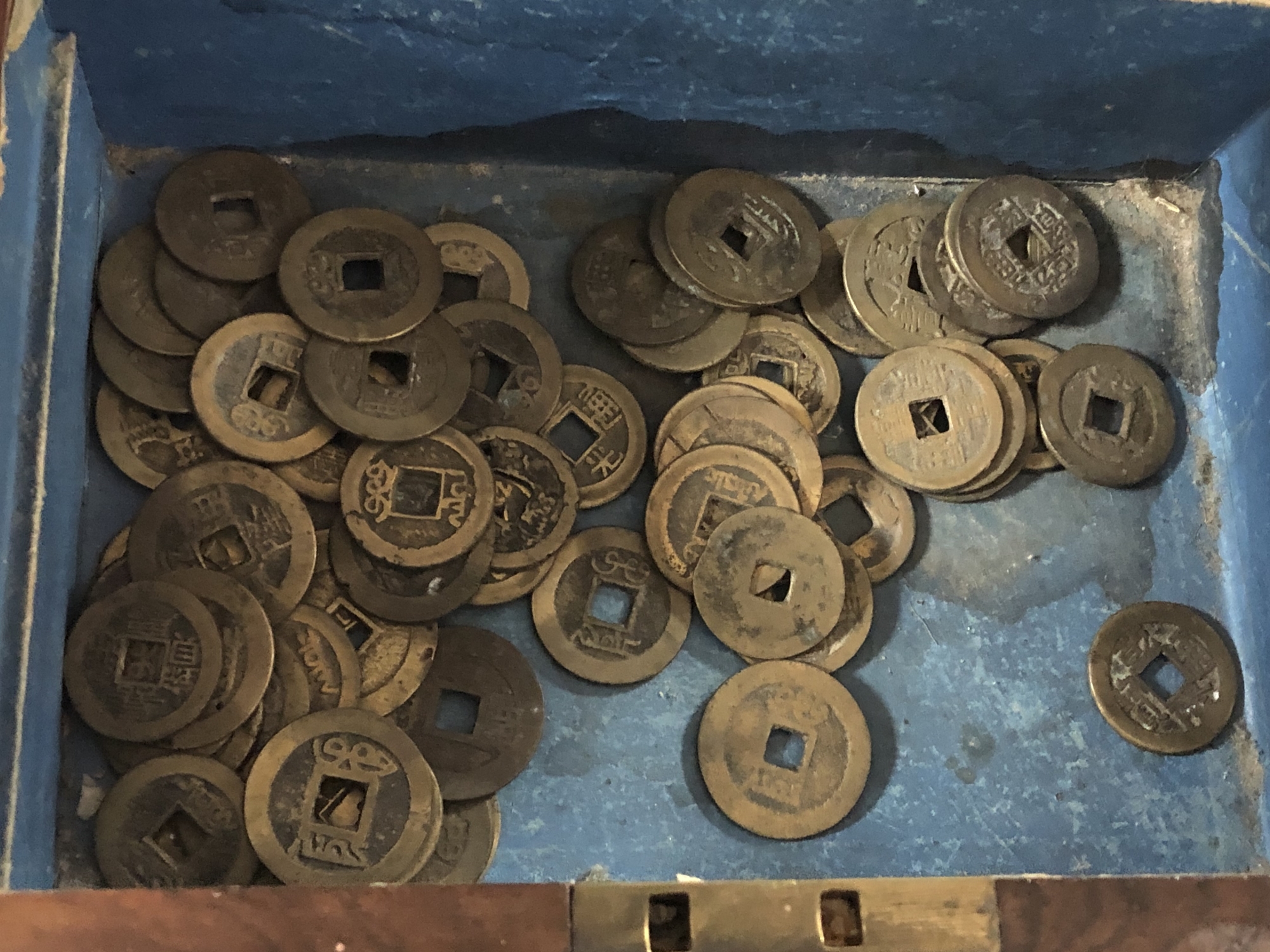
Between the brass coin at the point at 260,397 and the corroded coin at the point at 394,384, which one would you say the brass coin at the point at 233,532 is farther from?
the corroded coin at the point at 394,384

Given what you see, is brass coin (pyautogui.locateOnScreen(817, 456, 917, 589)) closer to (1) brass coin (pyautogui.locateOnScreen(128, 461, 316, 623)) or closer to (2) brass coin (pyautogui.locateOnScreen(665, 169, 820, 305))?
(2) brass coin (pyautogui.locateOnScreen(665, 169, 820, 305))

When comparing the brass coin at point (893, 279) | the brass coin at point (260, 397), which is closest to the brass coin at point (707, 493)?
the brass coin at point (893, 279)

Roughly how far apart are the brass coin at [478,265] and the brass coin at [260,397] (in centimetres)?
43

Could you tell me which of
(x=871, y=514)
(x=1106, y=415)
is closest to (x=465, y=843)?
(x=871, y=514)

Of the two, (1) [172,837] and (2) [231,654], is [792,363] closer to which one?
(2) [231,654]

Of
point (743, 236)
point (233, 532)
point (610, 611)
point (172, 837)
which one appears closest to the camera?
point (172, 837)

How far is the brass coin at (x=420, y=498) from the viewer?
2588mm

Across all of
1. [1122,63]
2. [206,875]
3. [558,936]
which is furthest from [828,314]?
[206,875]

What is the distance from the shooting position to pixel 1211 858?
8.80 feet

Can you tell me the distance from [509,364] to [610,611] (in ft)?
2.28

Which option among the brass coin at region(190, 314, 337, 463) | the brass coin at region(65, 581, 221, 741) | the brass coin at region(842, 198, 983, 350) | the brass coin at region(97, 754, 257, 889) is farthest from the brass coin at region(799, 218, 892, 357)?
the brass coin at region(97, 754, 257, 889)

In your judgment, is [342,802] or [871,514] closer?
[342,802]

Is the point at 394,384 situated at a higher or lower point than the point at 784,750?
higher

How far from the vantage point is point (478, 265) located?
288 centimetres
